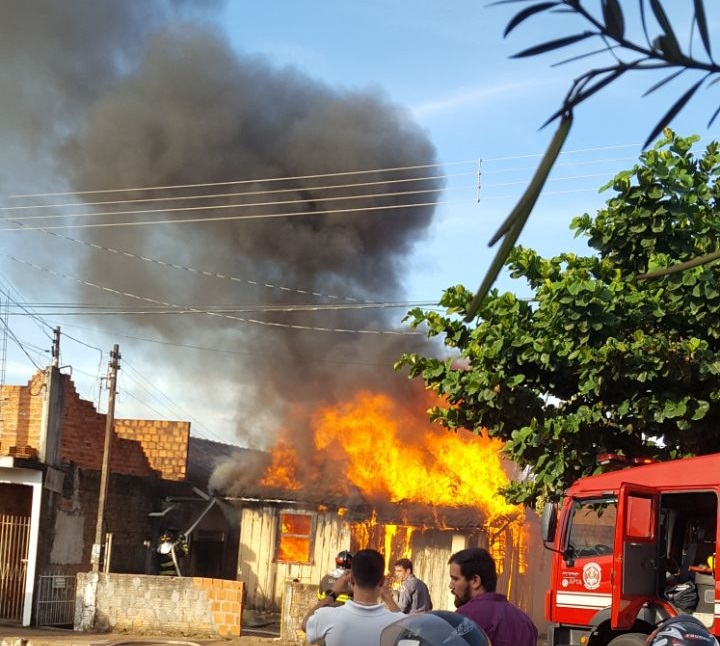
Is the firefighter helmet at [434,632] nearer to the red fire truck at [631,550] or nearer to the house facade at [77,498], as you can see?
the red fire truck at [631,550]

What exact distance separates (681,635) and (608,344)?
22.8 feet

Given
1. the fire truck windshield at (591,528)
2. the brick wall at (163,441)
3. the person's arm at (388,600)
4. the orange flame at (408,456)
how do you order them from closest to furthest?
the person's arm at (388,600) → the fire truck windshield at (591,528) → the orange flame at (408,456) → the brick wall at (163,441)

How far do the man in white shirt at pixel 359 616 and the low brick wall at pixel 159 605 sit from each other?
44.4 ft

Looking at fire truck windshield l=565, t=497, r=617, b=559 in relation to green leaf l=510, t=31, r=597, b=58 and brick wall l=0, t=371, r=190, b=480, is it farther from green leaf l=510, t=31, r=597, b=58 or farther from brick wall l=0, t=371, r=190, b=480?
brick wall l=0, t=371, r=190, b=480

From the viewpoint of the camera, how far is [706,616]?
944cm

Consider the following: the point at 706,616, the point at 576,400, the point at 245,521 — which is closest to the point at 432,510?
the point at 245,521

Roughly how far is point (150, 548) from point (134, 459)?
1.99 meters

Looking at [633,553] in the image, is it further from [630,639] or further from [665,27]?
[665,27]

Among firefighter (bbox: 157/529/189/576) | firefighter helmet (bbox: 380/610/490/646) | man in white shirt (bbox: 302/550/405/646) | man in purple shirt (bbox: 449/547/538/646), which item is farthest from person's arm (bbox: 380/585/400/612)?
firefighter (bbox: 157/529/189/576)

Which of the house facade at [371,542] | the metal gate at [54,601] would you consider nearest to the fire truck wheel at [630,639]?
the house facade at [371,542]

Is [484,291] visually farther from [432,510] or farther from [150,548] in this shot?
[150,548]

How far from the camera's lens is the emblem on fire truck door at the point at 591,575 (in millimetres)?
10328

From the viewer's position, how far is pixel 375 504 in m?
22.0

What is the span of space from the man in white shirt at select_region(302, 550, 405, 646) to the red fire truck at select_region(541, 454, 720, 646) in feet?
18.9
